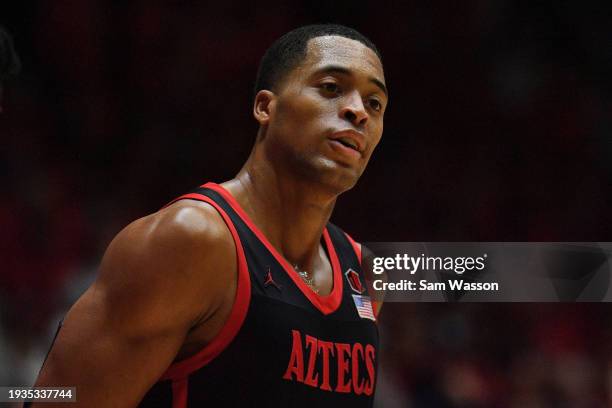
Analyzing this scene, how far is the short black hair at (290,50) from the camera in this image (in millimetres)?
2426

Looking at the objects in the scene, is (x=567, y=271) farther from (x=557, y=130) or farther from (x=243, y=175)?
(x=243, y=175)

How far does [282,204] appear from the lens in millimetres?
2377

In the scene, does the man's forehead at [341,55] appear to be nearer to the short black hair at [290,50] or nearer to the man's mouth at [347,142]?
the short black hair at [290,50]

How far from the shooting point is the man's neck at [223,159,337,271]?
233cm

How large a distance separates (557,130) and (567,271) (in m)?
1.38

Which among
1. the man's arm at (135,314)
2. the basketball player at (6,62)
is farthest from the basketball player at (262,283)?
the basketball player at (6,62)

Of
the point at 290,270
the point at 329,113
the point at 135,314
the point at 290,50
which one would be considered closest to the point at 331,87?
the point at 329,113

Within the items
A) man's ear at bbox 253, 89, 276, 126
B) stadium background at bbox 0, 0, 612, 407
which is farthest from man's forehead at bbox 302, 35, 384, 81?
stadium background at bbox 0, 0, 612, 407

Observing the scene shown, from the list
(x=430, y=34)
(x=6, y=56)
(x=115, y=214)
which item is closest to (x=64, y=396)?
(x=6, y=56)

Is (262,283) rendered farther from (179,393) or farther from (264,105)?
(264,105)

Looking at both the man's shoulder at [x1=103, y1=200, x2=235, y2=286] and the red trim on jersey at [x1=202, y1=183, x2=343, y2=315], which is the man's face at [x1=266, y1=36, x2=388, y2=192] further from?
the man's shoulder at [x1=103, y1=200, x2=235, y2=286]

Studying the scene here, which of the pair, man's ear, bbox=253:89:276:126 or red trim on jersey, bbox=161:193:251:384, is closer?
red trim on jersey, bbox=161:193:251:384

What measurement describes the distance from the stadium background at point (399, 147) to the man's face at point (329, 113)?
2.07 m

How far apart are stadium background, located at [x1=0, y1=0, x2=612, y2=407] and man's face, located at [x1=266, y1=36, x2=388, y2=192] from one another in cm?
207
